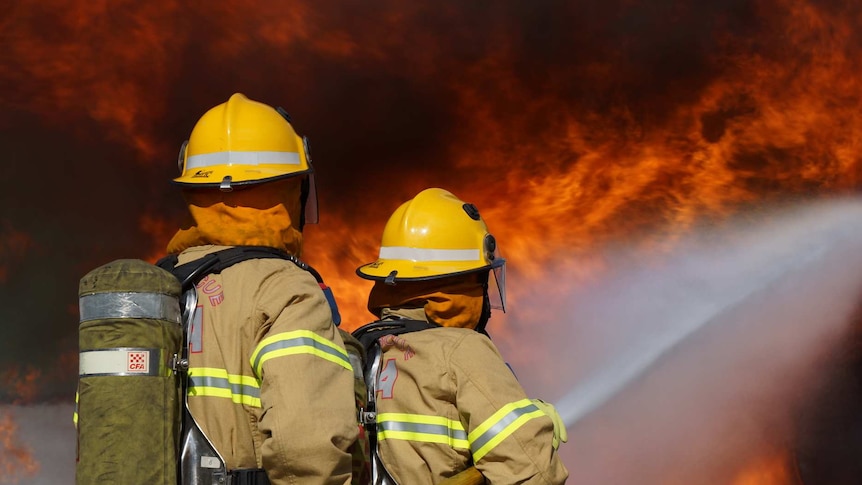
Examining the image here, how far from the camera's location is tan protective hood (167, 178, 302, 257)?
421cm

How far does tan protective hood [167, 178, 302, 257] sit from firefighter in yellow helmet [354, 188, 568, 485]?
809 millimetres

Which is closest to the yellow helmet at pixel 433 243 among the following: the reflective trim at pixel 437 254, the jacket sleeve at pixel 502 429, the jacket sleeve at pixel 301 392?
the reflective trim at pixel 437 254

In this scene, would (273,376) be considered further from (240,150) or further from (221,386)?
(240,150)

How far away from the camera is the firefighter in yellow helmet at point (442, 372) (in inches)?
170

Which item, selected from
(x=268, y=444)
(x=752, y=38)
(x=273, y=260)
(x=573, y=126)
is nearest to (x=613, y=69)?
(x=573, y=126)

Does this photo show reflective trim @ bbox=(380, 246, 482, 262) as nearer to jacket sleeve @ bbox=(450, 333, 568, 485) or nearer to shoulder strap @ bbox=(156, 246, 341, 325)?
jacket sleeve @ bbox=(450, 333, 568, 485)

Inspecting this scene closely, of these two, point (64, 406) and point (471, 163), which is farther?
point (471, 163)

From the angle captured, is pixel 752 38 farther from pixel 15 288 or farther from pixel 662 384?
pixel 15 288

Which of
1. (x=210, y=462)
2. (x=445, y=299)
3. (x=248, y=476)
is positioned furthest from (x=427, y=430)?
(x=210, y=462)

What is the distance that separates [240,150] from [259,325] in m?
0.87

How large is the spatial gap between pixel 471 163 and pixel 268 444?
6.77 metres

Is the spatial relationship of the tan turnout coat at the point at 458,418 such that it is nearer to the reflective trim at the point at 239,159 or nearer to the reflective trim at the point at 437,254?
the reflective trim at the point at 437,254

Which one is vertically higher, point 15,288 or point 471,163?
point 471,163

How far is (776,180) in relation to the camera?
10.3 meters
